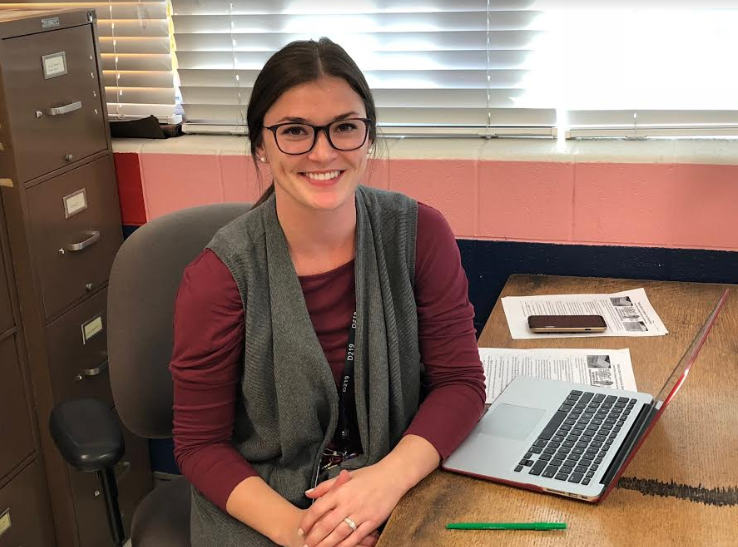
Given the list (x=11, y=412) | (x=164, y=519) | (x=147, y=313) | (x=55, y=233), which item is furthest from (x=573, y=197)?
(x=11, y=412)

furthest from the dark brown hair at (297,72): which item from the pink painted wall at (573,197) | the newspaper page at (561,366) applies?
the pink painted wall at (573,197)

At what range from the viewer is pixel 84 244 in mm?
2242

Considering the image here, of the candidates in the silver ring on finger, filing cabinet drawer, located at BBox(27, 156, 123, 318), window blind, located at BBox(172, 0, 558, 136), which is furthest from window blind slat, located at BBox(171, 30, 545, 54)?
the silver ring on finger

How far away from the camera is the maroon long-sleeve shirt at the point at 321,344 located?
135 cm

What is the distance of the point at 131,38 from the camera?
7.98ft

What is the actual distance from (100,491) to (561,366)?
142 centimetres

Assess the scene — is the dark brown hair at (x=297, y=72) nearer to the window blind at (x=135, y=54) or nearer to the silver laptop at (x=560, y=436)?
the silver laptop at (x=560, y=436)

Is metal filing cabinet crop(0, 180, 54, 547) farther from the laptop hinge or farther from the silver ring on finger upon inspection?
the laptop hinge

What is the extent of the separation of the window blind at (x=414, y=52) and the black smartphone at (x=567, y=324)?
0.58 meters

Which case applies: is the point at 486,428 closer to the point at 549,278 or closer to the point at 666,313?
the point at 666,313

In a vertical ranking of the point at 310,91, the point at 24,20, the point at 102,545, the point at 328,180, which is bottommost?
the point at 102,545

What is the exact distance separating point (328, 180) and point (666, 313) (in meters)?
0.81

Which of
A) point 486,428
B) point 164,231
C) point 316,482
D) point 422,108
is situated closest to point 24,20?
point 164,231

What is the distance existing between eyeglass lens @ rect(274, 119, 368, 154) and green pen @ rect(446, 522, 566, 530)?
0.58 metres
